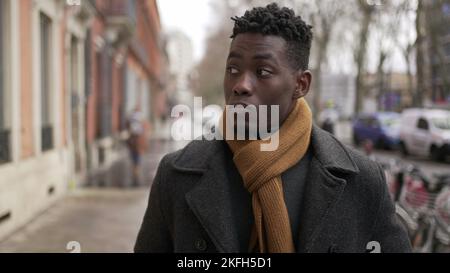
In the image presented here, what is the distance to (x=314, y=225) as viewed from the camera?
5.19 feet

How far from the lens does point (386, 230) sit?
5.57 ft

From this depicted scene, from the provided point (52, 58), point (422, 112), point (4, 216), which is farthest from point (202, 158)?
point (422, 112)

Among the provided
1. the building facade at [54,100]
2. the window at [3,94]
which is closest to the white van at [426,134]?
the building facade at [54,100]

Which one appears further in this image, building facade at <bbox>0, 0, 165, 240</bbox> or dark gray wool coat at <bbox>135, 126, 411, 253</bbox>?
building facade at <bbox>0, 0, 165, 240</bbox>

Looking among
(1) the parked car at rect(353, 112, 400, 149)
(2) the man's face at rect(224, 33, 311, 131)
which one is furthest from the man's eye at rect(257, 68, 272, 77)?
(1) the parked car at rect(353, 112, 400, 149)

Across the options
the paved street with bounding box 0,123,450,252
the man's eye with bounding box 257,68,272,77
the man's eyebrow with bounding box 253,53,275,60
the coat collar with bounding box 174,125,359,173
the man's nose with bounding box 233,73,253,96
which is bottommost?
the paved street with bounding box 0,123,450,252

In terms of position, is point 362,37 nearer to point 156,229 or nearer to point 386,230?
point 386,230

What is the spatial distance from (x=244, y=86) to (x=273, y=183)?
0.97 feet

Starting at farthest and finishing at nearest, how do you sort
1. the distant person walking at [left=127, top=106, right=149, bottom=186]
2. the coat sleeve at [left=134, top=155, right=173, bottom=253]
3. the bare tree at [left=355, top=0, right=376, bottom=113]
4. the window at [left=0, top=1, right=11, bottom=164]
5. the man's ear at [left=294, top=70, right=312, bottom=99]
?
the bare tree at [left=355, top=0, right=376, bottom=113] → the distant person walking at [left=127, top=106, right=149, bottom=186] → the window at [left=0, top=1, right=11, bottom=164] → the coat sleeve at [left=134, top=155, right=173, bottom=253] → the man's ear at [left=294, top=70, right=312, bottom=99]

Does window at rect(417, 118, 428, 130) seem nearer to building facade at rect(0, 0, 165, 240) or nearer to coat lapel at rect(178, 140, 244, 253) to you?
building facade at rect(0, 0, 165, 240)

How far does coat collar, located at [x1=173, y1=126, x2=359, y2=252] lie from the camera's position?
5.21 feet

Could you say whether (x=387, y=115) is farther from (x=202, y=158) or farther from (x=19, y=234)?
(x=202, y=158)

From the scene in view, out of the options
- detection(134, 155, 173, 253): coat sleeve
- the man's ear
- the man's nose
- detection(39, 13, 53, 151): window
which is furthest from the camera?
detection(39, 13, 53, 151): window

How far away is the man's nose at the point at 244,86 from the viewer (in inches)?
60.3
